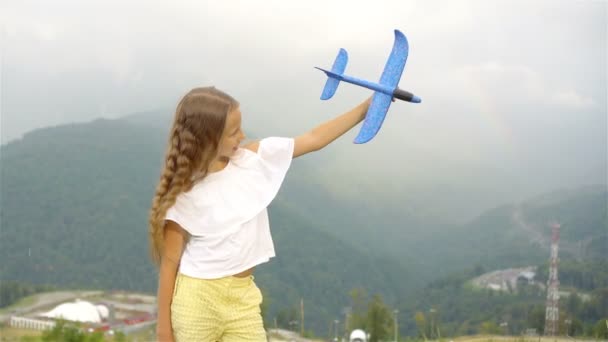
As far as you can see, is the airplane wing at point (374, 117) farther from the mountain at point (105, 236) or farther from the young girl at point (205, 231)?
the mountain at point (105, 236)

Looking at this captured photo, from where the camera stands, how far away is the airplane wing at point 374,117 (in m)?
2.44

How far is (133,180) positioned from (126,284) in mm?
34236

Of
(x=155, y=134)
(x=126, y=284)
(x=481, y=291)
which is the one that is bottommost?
(x=126, y=284)

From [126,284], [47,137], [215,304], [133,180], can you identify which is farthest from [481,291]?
[47,137]

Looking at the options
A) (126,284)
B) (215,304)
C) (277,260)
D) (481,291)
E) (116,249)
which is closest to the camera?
(215,304)

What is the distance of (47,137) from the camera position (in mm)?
114062

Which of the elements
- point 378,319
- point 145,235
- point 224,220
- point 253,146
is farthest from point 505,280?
point 224,220

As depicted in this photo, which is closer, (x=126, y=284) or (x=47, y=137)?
(x=126, y=284)

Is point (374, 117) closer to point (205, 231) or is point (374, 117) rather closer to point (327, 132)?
point (327, 132)

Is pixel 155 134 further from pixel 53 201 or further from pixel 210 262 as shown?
pixel 210 262

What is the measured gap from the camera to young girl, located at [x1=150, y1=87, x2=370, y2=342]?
7.04ft

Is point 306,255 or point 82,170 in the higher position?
point 82,170

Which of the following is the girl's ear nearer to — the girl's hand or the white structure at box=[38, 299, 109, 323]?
the girl's hand

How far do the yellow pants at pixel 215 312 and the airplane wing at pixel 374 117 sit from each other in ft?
2.45
